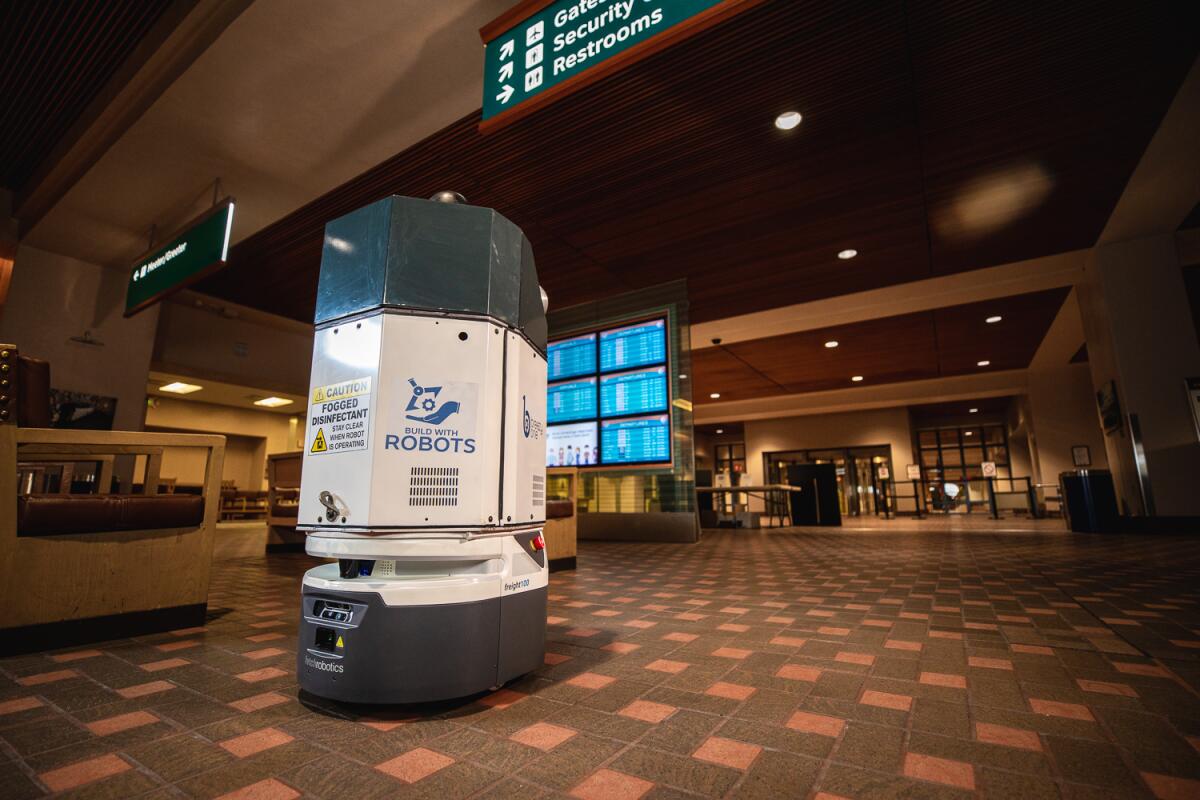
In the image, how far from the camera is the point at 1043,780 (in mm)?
1081

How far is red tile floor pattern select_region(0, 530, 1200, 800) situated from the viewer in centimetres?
109

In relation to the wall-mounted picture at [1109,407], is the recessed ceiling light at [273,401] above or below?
above

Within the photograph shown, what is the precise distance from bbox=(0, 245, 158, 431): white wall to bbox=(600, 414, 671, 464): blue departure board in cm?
622

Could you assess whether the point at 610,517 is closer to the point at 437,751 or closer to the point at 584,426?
the point at 584,426

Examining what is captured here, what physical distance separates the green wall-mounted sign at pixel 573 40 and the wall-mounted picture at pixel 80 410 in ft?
21.3

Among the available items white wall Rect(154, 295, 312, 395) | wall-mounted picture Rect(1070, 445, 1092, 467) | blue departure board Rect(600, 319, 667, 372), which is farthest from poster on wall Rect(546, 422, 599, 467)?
wall-mounted picture Rect(1070, 445, 1092, 467)

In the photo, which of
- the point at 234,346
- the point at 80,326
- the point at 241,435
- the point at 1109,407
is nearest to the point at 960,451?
the point at 1109,407

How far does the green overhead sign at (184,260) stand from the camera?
14.3 feet

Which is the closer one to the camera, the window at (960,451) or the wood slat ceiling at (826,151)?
the wood slat ceiling at (826,151)

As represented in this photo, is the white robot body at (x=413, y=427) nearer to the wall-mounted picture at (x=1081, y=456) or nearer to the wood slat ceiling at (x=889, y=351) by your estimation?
the wood slat ceiling at (x=889, y=351)

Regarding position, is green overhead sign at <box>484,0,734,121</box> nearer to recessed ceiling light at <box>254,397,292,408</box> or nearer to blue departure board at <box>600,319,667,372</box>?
blue departure board at <box>600,319,667,372</box>

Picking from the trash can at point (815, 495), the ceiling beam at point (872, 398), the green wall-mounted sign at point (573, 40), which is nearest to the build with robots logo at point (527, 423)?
the green wall-mounted sign at point (573, 40)

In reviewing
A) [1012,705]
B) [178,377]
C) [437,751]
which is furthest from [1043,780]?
[178,377]

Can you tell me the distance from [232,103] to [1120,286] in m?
9.65
